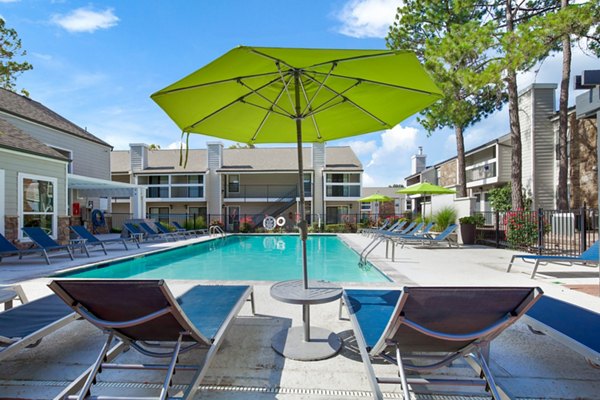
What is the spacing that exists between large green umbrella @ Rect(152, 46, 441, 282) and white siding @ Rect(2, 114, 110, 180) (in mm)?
15353

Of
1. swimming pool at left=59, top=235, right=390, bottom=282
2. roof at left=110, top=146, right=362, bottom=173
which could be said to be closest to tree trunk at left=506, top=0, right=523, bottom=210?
swimming pool at left=59, top=235, right=390, bottom=282

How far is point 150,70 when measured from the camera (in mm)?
10727

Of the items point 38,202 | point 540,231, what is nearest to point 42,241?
point 38,202

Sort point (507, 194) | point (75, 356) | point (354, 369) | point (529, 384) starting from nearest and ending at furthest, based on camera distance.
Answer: point (529, 384)
point (354, 369)
point (75, 356)
point (507, 194)

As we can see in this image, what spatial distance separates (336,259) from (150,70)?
8818mm

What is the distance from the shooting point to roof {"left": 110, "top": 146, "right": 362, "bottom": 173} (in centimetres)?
2638

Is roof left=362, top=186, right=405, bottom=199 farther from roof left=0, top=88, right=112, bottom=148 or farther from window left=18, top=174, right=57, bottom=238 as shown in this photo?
window left=18, top=174, right=57, bottom=238

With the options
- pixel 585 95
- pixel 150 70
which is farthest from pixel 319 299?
pixel 150 70

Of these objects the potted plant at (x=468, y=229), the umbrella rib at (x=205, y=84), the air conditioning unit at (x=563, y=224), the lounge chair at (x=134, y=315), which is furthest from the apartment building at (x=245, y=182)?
the lounge chair at (x=134, y=315)

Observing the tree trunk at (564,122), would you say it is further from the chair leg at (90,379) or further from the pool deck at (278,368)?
the chair leg at (90,379)

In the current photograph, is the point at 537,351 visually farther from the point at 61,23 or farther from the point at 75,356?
the point at 61,23

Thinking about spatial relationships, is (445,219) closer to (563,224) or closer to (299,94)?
(563,224)

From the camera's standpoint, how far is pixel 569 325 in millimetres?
2744

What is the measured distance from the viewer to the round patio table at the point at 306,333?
2785 millimetres
